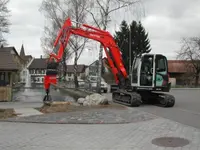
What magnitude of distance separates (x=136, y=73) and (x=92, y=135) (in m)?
11.5

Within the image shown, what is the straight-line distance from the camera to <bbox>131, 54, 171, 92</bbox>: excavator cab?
836 inches

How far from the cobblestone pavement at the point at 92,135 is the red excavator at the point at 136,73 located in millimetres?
7485

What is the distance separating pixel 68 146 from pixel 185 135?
3694 mm

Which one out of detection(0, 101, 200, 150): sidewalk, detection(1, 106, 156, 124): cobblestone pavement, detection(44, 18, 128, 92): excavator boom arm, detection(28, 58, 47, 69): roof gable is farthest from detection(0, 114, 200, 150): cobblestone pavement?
detection(28, 58, 47, 69): roof gable

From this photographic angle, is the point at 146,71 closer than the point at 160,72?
No

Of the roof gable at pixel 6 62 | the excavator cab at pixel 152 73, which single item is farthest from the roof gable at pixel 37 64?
the excavator cab at pixel 152 73

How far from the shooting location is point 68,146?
365 inches

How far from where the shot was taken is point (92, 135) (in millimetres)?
10812

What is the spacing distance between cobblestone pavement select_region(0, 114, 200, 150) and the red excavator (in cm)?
749

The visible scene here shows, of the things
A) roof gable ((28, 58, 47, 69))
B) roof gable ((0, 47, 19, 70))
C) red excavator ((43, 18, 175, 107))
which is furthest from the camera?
roof gable ((28, 58, 47, 69))

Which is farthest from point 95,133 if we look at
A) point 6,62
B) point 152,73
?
point 6,62

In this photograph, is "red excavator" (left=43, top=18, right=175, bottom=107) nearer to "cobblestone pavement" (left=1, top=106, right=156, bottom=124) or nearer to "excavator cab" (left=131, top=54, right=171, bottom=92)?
"excavator cab" (left=131, top=54, right=171, bottom=92)

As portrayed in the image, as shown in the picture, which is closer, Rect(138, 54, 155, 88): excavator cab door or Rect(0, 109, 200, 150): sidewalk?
Rect(0, 109, 200, 150): sidewalk

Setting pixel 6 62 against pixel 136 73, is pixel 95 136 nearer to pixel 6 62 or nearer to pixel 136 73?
pixel 136 73
